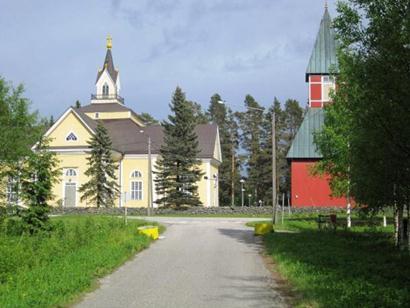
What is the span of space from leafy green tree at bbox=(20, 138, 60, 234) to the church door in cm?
3548

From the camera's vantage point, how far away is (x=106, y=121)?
71.4 metres

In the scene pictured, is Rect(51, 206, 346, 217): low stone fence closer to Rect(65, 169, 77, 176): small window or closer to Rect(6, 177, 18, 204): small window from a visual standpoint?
Rect(65, 169, 77, 176): small window

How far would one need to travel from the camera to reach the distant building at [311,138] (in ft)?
168

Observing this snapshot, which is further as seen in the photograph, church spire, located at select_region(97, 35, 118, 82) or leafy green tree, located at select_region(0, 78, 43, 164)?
church spire, located at select_region(97, 35, 118, 82)

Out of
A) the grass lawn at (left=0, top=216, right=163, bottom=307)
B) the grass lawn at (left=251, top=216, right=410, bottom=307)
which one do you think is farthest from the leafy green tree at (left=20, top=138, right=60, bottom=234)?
the grass lawn at (left=251, top=216, right=410, bottom=307)

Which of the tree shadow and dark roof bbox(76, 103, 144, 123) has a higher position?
dark roof bbox(76, 103, 144, 123)

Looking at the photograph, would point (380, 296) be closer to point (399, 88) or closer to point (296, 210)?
point (399, 88)

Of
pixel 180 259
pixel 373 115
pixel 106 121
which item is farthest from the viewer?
pixel 106 121

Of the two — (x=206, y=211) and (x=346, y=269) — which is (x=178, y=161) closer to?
(x=206, y=211)

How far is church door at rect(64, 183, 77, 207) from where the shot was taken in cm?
5975

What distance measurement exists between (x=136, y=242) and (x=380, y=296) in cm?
1034

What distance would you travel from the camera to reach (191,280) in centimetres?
1202

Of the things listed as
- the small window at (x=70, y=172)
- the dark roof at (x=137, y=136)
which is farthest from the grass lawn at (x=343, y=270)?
the dark roof at (x=137, y=136)

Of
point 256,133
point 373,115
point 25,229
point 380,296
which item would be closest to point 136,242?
point 25,229
